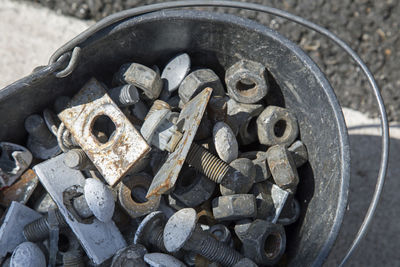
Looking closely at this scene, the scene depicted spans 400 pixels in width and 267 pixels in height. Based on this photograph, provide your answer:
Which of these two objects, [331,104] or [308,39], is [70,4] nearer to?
[308,39]

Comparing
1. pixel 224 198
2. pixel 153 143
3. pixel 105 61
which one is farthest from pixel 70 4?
pixel 224 198

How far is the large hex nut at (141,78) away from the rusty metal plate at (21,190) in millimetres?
722

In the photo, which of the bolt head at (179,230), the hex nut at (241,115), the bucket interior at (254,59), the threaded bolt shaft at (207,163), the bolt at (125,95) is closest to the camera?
the bolt head at (179,230)

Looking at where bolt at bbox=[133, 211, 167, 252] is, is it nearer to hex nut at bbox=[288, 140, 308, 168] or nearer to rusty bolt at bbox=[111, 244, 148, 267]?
rusty bolt at bbox=[111, 244, 148, 267]

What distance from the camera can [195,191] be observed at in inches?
85.6

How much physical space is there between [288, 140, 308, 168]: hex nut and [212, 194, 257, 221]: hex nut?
1.12 feet

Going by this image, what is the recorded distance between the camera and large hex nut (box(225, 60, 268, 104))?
2.22m

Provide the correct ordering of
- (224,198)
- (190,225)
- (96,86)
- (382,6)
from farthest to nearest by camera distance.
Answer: (382,6) < (96,86) < (224,198) < (190,225)

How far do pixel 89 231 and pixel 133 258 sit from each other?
0.31m

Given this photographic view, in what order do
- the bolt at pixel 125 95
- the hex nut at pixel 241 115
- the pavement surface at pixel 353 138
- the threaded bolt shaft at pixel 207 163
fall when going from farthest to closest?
the pavement surface at pixel 353 138 → the hex nut at pixel 241 115 → the bolt at pixel 125 95 → the threaded bolt shaft at pixel 207 163

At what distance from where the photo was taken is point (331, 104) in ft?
6.39

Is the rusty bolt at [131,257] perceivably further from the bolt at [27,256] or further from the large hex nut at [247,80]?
the large hex nut at [247,80]

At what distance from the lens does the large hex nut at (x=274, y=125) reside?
89.9 inches

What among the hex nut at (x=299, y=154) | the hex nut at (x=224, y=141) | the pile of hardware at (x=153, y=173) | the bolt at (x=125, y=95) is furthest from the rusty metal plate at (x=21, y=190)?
the hex nut at (x=299, y=154)
